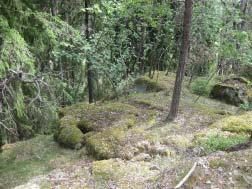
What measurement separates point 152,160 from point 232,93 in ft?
20.6

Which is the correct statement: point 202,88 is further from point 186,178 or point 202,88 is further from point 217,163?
point 186,178

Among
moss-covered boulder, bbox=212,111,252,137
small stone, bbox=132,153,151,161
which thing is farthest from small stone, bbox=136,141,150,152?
moss-covered boulder, bbox=212,111,252,137

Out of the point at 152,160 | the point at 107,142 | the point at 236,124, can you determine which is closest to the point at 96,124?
the point at 107,142

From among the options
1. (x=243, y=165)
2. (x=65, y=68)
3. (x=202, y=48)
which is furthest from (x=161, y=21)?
(x=243, y=165)

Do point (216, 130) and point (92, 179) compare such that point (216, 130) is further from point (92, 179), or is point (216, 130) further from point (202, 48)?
point (202, 48)

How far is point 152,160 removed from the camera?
659cm

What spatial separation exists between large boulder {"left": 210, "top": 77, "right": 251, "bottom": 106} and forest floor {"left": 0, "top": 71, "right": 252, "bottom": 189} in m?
2.38

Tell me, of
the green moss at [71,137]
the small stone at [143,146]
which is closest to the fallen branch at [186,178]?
the small stone at [143,146]

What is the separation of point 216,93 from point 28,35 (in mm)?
7570

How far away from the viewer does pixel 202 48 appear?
13359mm

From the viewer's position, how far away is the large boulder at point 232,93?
38.2ft

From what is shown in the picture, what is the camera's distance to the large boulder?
1164 centimetres

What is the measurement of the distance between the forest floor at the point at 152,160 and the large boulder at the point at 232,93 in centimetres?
238

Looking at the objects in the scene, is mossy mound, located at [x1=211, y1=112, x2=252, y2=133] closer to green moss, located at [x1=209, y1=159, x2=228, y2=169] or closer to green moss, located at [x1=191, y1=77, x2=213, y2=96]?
green moss, located at [x1=209, y1=159, x2=228, y2=169]
